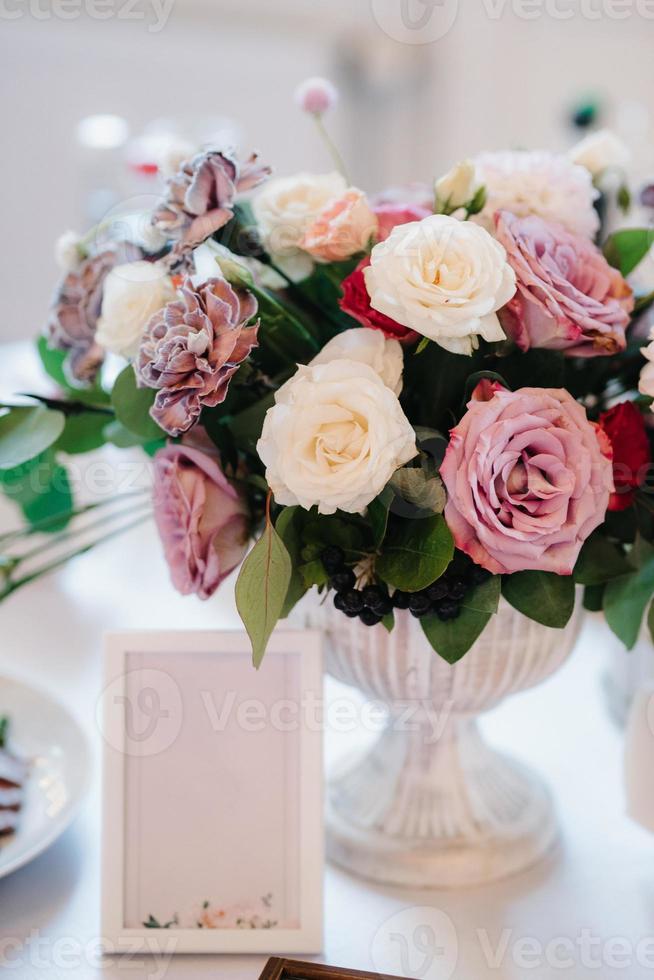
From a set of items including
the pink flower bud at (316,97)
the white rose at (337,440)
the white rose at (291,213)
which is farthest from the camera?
the pink flower bud at (316,97)

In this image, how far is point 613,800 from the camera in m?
0.74

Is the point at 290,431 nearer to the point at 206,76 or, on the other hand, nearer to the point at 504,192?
the point at 504,192

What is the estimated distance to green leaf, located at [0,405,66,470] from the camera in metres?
0.61

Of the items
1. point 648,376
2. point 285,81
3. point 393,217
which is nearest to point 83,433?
point 393,217

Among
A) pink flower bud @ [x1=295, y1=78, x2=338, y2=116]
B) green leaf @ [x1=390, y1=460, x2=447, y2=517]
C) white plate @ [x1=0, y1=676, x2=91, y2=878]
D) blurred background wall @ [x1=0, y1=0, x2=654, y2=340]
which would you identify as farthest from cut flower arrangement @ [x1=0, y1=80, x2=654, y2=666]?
blurred background wall @ [x1=0, y1=0, x2=654, y2=340]

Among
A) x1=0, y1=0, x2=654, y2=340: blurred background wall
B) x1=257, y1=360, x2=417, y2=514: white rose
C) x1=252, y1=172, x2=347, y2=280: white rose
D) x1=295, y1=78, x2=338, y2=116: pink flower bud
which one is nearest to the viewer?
x1=257, y1=360, x2=417, y2=514: white rose

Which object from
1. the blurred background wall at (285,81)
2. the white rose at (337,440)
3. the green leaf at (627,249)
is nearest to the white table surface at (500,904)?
the white rose at (337,440)

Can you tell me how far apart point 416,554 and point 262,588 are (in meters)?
0.08

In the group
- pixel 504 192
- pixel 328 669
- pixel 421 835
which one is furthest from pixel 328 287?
pixel 421 835

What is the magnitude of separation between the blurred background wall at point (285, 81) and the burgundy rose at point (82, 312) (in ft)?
5.25

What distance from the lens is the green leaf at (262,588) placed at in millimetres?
497

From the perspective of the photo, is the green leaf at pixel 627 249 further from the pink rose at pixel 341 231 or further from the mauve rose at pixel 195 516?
the mauve rose at pixel 195 516

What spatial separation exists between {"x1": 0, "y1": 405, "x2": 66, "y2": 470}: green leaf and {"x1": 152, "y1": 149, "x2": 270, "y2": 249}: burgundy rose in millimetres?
154

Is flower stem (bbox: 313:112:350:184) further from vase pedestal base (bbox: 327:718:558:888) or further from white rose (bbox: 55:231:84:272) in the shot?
vase pedestal base (bbox: 327:718:558:888)
